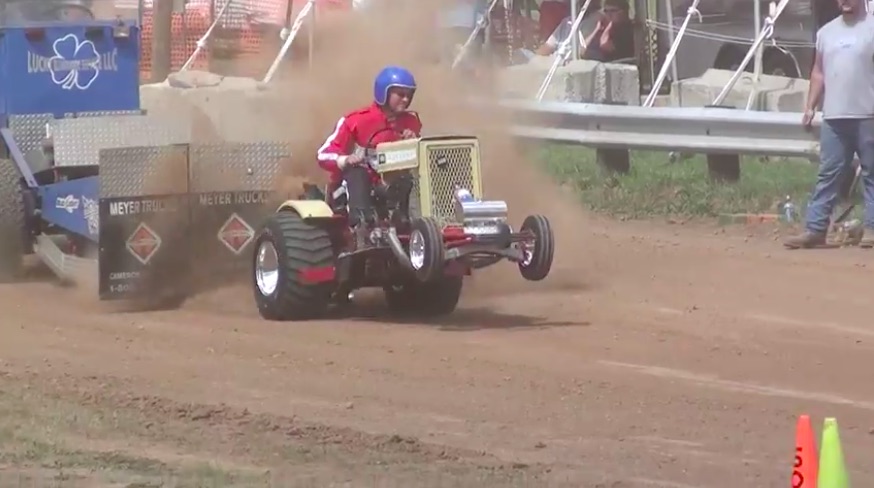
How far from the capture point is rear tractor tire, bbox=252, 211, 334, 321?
35.1 ft

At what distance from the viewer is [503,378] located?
8.93m

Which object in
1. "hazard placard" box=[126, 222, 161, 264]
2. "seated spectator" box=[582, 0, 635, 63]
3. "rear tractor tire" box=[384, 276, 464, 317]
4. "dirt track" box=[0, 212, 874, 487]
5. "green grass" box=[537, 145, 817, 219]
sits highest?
"seated spectator" box=[582, 0, 635, 63]

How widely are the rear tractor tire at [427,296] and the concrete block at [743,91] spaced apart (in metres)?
6.77

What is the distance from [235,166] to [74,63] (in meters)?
2.33

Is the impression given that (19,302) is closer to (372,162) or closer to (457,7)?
(372,162)

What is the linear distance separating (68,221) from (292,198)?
1.66 metres

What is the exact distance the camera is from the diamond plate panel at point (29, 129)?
43.7 ft

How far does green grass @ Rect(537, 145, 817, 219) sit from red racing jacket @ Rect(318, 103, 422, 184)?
5005mm

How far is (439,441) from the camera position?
749 centimetres

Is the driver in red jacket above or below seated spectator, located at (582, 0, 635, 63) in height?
below

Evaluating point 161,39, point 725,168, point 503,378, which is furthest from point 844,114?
point 161,39

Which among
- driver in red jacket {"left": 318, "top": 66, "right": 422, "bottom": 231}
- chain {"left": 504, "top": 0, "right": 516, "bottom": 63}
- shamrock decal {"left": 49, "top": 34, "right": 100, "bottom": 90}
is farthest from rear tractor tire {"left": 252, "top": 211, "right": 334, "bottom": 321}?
chain {"left": 504, "top": 0, "right": 516, "bottom": 63}

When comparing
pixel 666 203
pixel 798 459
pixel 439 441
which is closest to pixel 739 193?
pixel 666 203

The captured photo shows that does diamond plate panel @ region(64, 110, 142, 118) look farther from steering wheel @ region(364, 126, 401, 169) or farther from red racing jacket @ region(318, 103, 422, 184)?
steering wheel @ region(364, 126, 401, 169)
